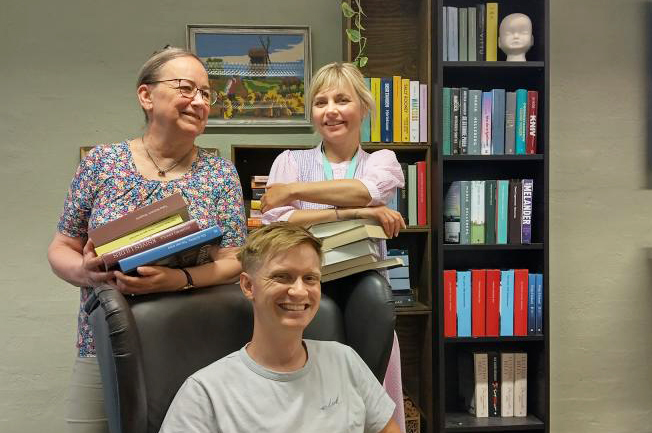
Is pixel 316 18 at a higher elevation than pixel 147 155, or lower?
higher

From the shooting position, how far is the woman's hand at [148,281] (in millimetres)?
1286

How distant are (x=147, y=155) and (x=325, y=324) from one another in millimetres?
610

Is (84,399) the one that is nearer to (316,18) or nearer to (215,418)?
(215,418)

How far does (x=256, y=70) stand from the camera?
275 cm

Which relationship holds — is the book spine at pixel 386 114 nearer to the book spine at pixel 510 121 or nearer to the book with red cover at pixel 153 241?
the book spine at pixel 510 121

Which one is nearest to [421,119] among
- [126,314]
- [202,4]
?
[202,4]

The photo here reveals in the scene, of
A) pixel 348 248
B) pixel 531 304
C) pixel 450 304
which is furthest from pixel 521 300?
pixel 348 248

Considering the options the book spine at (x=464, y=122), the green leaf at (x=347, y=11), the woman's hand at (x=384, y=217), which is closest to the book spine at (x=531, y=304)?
the book spine at (x=464, y=122)

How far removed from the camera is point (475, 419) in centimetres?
258

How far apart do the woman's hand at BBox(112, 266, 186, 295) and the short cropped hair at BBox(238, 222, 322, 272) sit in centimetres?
16

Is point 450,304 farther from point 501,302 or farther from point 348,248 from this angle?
point 348,248

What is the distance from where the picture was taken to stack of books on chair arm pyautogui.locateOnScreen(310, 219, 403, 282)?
158 centimetres

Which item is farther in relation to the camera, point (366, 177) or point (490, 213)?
point (490, 213)

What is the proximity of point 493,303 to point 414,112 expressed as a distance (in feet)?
2.86
